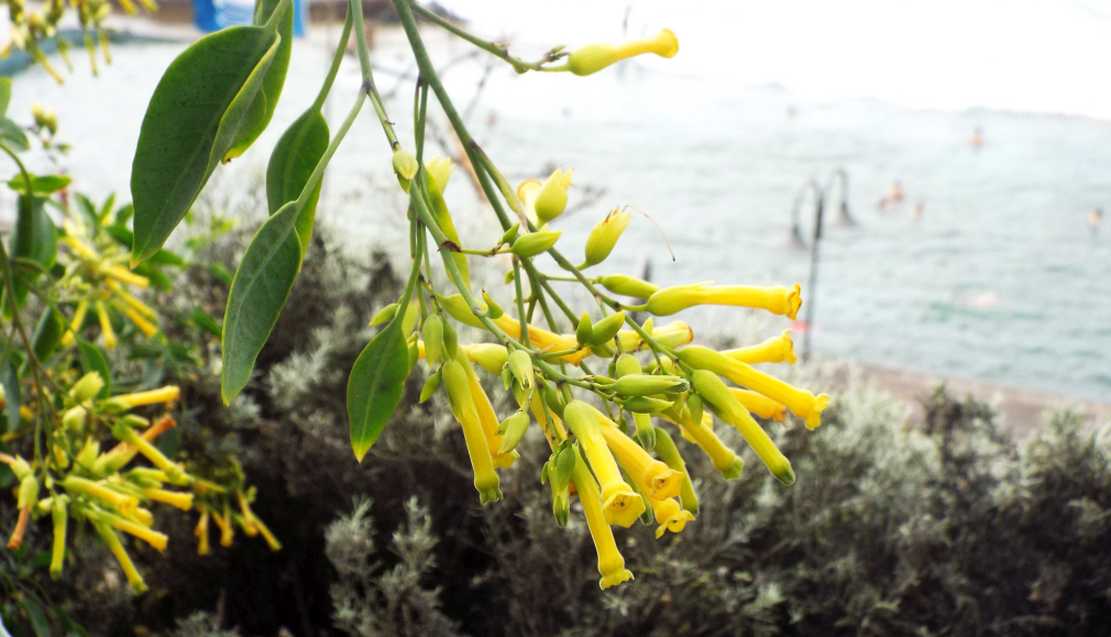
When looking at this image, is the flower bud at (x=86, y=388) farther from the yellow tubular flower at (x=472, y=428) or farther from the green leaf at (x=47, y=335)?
the yellow tubular flower at (x=472, y=428)

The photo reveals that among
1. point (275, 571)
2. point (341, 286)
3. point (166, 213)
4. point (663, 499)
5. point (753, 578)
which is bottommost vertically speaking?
point (275, 571)

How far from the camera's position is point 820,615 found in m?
1.13

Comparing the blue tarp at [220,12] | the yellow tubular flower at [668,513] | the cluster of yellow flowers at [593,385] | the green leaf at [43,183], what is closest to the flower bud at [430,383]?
the cluster of yellow flowers at [593,385]

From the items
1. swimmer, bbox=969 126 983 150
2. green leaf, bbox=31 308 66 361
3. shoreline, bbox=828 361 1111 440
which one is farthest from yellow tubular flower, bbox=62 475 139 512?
swimmer, bbox=969 126 983 150

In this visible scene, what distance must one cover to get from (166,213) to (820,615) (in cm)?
100

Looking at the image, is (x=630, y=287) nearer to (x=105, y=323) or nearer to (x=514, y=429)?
(x=514, y=429)

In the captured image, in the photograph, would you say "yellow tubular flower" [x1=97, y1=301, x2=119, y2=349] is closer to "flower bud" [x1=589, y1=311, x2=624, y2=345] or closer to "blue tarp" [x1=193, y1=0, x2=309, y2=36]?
"flower bud" [x1=589, y1=311, x2=624, y2=345]

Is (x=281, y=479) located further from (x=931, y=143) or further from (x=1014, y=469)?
(x=931, y=143)

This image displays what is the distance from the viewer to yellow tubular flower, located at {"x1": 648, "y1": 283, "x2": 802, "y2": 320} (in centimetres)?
43

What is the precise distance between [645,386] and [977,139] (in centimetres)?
332

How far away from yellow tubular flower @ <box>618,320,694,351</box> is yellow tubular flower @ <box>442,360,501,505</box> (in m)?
0.07

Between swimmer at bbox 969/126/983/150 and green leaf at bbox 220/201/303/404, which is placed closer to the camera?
green leaf at bbox 220/201/303/404

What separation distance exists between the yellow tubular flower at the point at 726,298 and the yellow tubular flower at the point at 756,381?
0.03 m

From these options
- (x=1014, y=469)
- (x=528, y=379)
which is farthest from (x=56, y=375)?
(x=1014, y=469)
